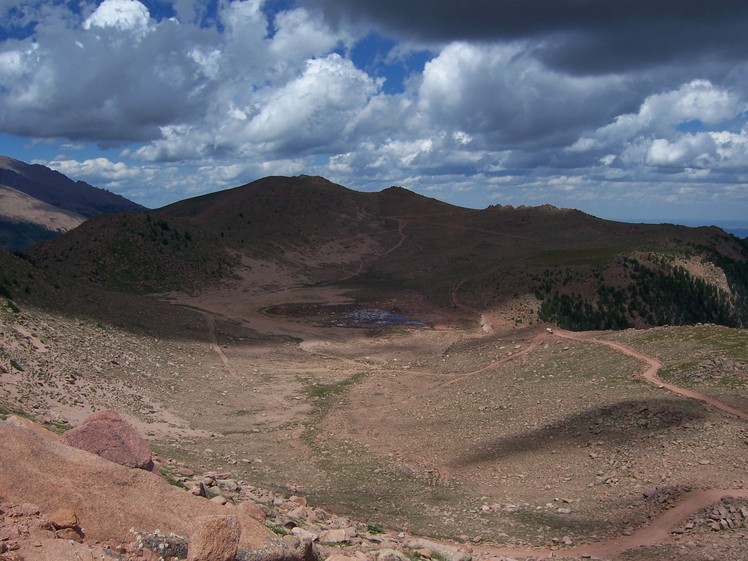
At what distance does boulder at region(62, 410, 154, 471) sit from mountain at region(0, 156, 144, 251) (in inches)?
3976

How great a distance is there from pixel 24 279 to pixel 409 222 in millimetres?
59225

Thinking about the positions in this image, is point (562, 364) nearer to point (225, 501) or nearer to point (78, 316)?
point (225, 501)

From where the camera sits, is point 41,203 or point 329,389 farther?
point 41,203

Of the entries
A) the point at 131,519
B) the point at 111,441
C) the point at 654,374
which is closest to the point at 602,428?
the point at 654,374

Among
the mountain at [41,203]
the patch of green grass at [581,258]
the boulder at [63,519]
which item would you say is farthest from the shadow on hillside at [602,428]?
the mountain at [41,203]

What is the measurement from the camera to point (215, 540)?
5.96m

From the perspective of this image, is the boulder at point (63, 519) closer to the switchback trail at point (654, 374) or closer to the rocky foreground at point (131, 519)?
the rocky foreground at point (131, 519)

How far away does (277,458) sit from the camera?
16672 mm

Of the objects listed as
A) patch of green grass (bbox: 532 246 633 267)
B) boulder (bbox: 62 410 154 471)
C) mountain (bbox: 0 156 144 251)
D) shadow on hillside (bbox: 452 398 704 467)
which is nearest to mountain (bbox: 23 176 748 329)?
patch of green grass (bbox: 532 246 633 267)

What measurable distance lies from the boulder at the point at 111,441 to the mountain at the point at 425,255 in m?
31.1

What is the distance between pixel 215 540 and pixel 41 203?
136 metres

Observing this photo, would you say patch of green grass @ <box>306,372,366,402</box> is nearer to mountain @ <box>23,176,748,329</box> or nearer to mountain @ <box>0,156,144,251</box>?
mountain @ <box>23,176,748,329</box>

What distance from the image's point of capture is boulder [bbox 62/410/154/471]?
8.90m

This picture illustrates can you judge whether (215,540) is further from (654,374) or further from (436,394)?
(436,394)
